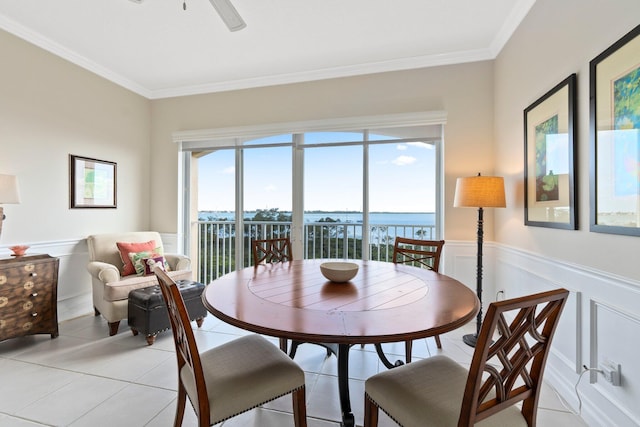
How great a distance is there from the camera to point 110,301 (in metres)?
2.63

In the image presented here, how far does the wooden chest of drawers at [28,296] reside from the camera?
230cm

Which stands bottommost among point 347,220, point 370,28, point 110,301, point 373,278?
point 110,301

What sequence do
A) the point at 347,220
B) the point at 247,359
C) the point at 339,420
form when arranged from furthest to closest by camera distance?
the point at 347,220
the point at 339,420
the point at 247,359

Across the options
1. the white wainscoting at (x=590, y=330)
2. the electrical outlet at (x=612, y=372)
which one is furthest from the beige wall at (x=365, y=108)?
the electrical outlet at (x=612, y=372)

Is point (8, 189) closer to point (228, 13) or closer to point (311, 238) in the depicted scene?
point (228, 13)

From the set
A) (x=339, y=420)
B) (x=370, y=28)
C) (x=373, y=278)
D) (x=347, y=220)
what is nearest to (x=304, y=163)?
(x=347, y=220)

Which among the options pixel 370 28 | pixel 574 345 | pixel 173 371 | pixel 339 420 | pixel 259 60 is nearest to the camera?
pixel 339 420

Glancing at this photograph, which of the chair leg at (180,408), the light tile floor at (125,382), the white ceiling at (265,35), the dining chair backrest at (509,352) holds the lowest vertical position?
the light tile floor at (125,382)

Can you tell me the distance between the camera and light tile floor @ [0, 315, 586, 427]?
1.64 m

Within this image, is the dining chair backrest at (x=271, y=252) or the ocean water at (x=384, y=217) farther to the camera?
the ocean water at (x=384, y=217)

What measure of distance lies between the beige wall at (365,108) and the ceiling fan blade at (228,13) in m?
1.36

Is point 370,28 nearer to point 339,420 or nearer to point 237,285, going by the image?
point 237,285

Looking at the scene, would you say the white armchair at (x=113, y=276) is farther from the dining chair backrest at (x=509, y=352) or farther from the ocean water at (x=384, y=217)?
the dining chair backrest at (x=509, y=352)

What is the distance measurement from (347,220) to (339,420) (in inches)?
88.2
